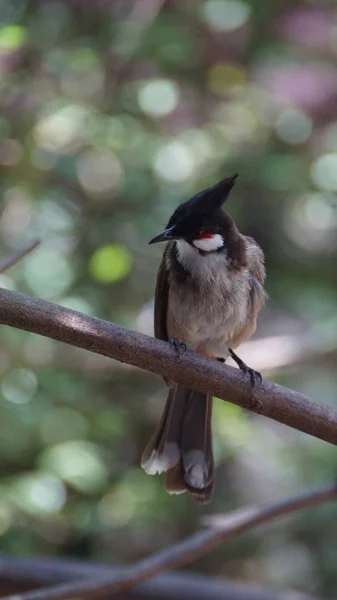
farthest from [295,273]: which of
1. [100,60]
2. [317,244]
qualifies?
[100,60]

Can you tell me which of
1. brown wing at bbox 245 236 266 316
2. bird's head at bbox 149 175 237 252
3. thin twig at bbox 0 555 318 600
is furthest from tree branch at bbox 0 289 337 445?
thin twig at bbox 0 555 318 600

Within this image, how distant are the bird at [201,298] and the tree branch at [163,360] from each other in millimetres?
421

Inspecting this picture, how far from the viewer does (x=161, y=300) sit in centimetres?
253

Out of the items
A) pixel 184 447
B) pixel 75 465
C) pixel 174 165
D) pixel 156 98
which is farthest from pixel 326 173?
pixel 75 465

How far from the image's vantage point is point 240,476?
410cm

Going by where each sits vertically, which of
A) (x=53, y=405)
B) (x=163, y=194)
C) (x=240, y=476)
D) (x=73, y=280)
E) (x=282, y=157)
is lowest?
(x=240, y=476)

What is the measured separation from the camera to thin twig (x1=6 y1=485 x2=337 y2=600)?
2.14 meters

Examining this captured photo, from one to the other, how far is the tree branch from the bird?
1.38ft

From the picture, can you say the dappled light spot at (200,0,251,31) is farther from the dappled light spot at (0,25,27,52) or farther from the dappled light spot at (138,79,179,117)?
the dappled light spot at (0,25,27,52)

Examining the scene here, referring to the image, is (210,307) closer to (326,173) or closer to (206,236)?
(206,236)

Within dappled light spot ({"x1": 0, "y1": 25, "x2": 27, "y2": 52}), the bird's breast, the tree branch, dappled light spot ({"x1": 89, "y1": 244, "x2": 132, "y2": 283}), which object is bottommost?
dappled light spot ({"x1": 89, "y1": 244, "x2": 132, "y2": 283})

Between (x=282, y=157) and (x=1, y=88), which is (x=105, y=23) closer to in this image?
(x=1, y=88)

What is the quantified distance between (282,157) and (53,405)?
4.37ft

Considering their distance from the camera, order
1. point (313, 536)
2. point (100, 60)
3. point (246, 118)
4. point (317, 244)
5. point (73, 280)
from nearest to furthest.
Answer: point (73, 280)
point (100, 60)
point (246, 118)
point (313, 536)
point (317, 244)
